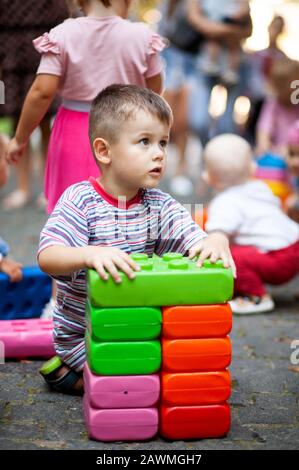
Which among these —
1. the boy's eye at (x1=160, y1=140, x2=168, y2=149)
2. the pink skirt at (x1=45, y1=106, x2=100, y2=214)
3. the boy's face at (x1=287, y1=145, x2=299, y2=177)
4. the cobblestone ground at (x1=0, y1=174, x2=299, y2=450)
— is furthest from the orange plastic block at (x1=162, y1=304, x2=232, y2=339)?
the boy's face at (x1=287, y1=145, x2=299, y2=177)

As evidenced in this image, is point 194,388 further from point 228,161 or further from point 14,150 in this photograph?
point 228,161

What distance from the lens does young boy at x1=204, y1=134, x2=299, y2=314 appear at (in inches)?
179

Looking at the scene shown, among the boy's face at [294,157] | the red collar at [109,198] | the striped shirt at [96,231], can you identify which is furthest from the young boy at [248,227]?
the red collar at [109,198]

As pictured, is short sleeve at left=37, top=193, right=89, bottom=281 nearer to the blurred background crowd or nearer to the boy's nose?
the boy's nose

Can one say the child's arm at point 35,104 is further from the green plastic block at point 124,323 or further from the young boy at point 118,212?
the green plastic block at point 124,323

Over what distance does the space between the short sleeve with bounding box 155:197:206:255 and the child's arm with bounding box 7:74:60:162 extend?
84 cm

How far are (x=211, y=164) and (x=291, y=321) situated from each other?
101 centimetres

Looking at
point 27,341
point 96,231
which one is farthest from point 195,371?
point 27,341

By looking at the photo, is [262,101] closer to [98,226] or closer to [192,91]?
[192,91]

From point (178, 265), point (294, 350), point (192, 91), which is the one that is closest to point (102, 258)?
point (178, 265)

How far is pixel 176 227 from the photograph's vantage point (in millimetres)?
3021

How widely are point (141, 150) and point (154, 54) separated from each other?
33.2 inches

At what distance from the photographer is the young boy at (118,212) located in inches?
110

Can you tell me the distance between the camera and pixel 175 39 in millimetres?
7473
